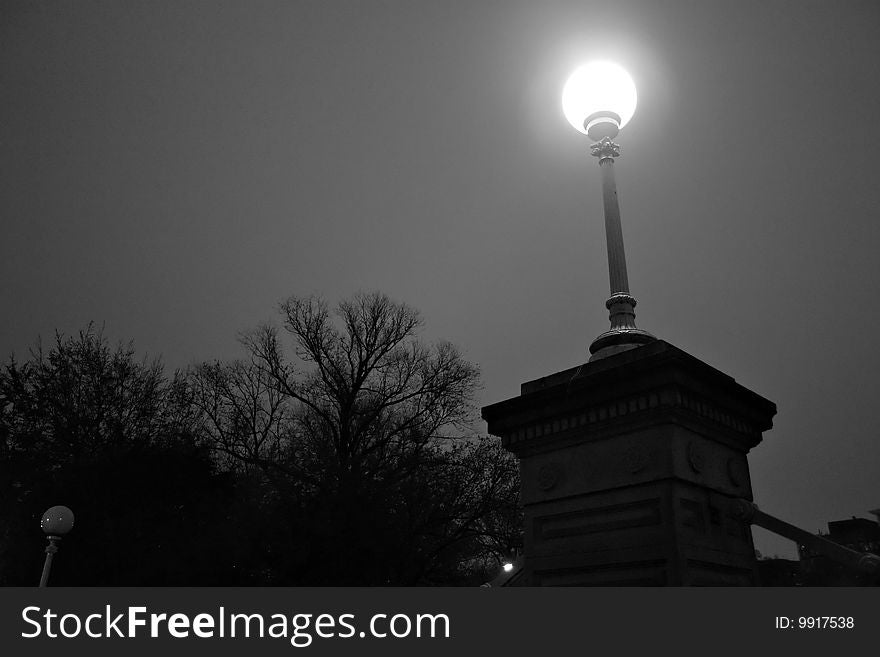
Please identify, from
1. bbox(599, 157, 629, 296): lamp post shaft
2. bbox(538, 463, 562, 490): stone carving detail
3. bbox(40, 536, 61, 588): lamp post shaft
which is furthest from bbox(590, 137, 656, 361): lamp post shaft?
bbox(40, 536, 61, 588): lamp post shaft

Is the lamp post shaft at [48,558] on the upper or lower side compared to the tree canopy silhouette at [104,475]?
lower

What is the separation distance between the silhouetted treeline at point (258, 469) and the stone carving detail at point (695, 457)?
12.2m

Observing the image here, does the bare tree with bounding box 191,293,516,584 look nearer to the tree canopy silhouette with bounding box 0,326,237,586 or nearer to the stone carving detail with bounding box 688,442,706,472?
the tree canopy silhouette with bounding box 0,326,237,586

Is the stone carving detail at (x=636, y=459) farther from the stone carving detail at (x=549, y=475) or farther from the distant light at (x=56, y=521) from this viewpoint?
the distant light at (x=56, y=521)

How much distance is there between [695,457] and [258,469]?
18.3 meters

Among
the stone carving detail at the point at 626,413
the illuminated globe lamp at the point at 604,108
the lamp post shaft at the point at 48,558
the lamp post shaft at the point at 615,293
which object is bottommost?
the lamp post shaft at the point at 48,558

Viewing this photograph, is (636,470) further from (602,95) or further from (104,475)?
(104,475)

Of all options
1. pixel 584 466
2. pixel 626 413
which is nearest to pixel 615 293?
pixel 626 413

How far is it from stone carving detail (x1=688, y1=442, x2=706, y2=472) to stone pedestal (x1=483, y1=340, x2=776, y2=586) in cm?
2

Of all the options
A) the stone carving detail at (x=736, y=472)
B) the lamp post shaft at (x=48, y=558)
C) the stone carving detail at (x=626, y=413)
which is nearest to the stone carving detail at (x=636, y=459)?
the stone carving detail at (x=626, y=413)

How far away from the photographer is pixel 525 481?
5621mm

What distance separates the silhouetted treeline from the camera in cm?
1558

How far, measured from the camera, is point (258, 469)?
69.1ft

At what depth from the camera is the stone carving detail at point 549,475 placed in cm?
537
